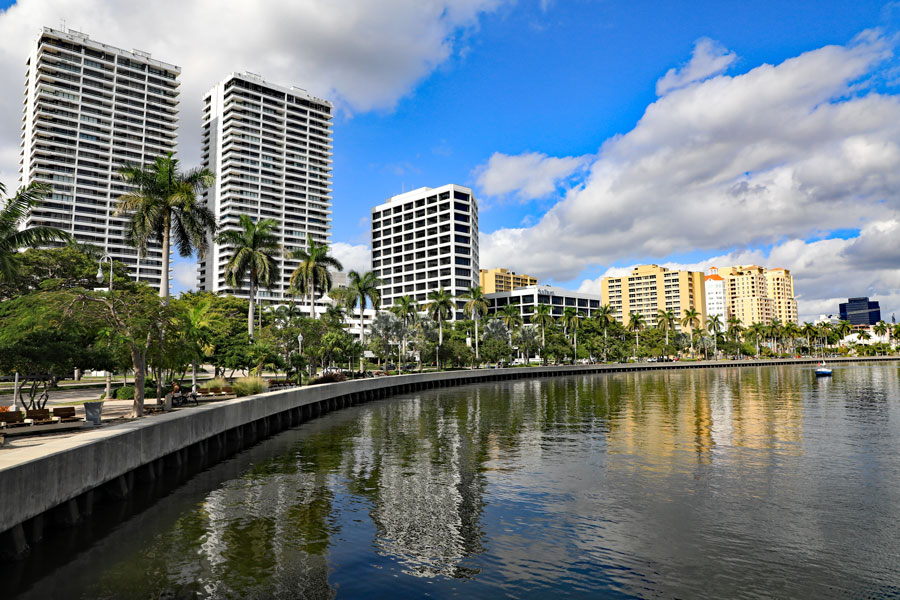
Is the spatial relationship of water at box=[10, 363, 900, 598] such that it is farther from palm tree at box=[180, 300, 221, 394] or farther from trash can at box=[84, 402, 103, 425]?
palm tree at box=[180, 300, 221, 394]

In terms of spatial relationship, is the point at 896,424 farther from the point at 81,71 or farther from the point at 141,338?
the point at 81,71

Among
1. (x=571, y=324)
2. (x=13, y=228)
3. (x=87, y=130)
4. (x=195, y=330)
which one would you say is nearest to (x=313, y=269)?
(x=195, y=330)

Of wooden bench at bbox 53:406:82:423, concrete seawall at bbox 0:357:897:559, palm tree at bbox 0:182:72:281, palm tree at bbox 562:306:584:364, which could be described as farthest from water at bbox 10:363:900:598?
palm tree at bbox 562:306:584:364

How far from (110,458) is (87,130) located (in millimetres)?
189883

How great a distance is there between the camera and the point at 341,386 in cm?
5447

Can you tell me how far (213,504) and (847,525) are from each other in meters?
19.7

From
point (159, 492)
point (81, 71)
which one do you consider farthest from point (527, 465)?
point (81, 71)

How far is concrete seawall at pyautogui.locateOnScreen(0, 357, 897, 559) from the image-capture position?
1420 cm

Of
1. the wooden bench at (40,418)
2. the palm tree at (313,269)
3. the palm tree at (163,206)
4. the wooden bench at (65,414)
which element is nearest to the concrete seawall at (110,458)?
the wooden bench at (65,414)

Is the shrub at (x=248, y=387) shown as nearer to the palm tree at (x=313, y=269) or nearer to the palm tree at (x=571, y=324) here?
the palm tree at (x=313, y=269)

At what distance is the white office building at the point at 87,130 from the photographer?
16338 cm

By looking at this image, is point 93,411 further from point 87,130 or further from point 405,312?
point 87,130

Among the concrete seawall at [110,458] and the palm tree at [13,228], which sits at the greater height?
the palm tree at [13,228]

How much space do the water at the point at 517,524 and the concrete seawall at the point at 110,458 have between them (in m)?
1.31
